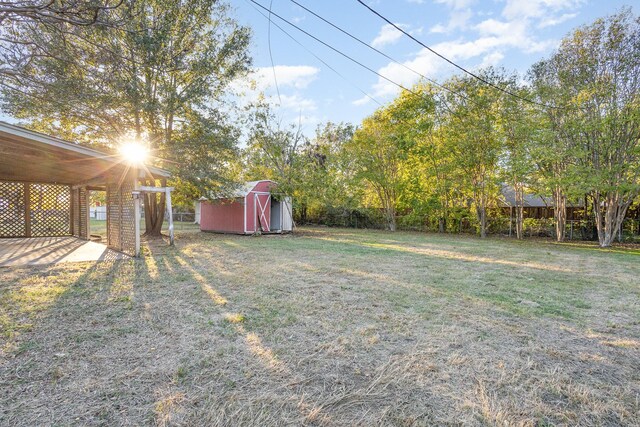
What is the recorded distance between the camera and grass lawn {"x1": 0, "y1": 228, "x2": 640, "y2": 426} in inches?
64.8

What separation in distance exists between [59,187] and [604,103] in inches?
691

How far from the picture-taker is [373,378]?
1.96m

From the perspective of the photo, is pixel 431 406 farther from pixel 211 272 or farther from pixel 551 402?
pixel 211 272

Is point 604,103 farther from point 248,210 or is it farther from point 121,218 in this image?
point 121,218

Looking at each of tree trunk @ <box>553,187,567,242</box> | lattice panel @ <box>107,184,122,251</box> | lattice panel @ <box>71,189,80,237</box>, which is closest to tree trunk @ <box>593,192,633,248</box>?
tree trunk @ <box>553,187,567,242</box>

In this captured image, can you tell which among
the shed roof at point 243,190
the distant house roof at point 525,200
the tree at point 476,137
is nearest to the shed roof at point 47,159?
the shed roof at point 243,190

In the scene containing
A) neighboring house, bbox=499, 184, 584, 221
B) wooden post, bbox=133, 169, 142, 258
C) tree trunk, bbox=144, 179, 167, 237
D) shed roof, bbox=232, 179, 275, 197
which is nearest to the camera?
wooden post, bbox=133, 169, 142, 258

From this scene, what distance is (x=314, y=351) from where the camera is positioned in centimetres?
233

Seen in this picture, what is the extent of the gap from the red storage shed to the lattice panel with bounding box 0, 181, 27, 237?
5.32 m

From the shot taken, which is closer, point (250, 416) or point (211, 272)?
point (250, 416)

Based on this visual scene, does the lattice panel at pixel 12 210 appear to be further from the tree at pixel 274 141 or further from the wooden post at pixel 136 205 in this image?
the tree at pixel 274 141

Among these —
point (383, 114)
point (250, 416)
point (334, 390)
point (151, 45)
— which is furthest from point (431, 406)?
point (383, 114)

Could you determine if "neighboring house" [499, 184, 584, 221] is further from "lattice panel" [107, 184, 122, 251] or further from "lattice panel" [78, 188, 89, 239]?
"lattice panel" [78, 188, 89, 239]

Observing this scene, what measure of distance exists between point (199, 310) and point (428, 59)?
7375 millimetres
